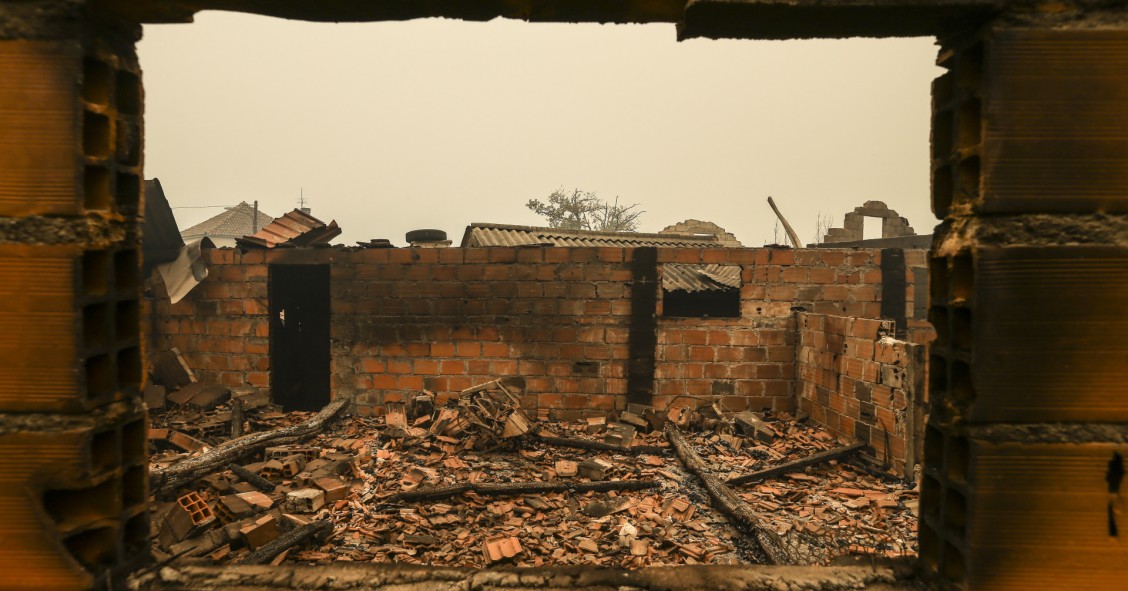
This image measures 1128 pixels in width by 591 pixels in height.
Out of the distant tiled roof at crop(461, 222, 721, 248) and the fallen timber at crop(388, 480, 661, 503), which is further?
the distant tiled roof at crop(461, 222, 721, 248)

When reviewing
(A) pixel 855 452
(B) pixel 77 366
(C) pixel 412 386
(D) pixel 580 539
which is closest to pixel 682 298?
(A) pixel 855 452

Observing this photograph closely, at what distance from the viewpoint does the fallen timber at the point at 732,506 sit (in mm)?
3428

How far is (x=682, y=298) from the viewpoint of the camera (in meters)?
8.84

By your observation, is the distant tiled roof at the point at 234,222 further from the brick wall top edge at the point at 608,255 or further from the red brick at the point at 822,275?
the red brick at the point at 822,275

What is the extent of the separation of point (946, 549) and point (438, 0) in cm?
192

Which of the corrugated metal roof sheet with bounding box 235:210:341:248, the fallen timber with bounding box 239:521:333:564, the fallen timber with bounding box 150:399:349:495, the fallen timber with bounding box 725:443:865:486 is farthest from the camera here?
the corrugated metal roof sheet with bounding box 235:210:341:248

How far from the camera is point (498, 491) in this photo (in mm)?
4539

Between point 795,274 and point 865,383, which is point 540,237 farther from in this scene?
point 865,383

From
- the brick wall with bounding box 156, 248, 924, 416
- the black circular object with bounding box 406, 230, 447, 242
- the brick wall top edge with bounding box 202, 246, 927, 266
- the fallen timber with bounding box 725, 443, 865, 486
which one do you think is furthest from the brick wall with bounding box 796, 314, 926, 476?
the black circular object with bounding box 406, 230, 447, 242

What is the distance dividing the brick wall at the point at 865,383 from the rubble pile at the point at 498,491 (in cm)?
32

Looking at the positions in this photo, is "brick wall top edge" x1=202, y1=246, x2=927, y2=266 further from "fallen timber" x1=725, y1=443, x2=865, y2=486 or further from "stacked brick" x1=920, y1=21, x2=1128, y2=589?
"stacked brick" x1=920, y1=21, x2=1128, y2=589

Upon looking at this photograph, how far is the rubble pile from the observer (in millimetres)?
3637

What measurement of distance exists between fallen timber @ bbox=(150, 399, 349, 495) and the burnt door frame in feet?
6.90

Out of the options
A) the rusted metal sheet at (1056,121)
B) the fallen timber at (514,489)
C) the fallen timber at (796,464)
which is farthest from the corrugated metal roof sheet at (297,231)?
the rusted metal sheet at (1056,121)
